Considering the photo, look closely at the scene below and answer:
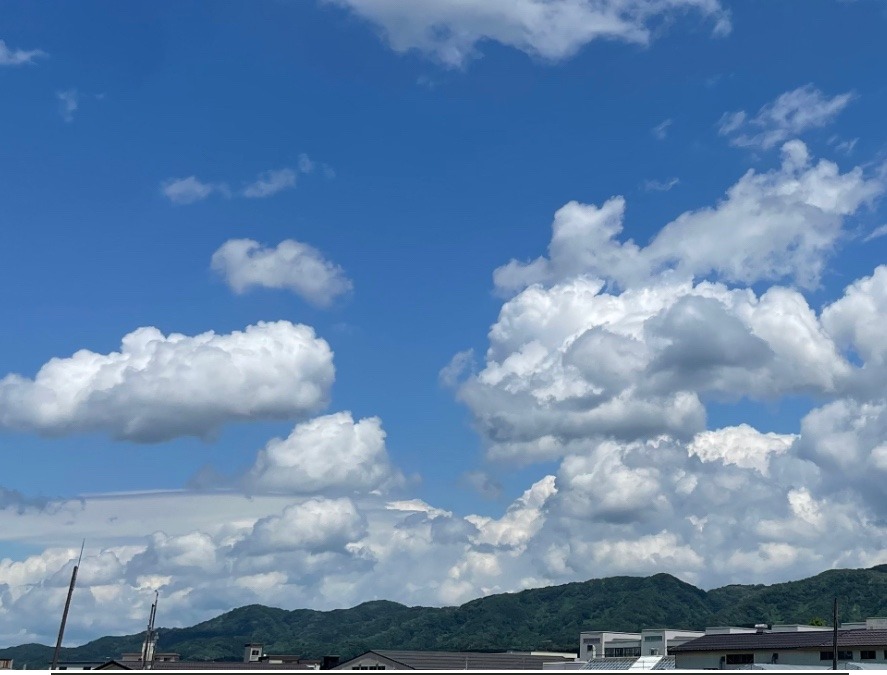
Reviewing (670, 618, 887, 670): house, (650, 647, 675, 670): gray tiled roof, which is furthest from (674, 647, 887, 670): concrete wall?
(650, 647, 675, 670): gray tiled roof

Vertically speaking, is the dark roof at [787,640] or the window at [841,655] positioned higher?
the dark roof at [787,640]

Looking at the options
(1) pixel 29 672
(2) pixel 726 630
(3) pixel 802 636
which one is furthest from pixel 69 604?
(2) pixel 726 630

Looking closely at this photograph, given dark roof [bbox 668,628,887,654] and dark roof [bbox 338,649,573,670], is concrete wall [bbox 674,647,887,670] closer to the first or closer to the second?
dark roof [bbox 668,628,887,654]

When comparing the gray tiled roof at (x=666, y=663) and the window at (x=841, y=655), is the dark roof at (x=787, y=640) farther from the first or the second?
the gray tiled roof at (x=666, y=663)

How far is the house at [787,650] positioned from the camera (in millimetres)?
113938

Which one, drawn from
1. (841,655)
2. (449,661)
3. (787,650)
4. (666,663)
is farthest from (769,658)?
(449,661)

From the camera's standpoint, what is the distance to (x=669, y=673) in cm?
8825

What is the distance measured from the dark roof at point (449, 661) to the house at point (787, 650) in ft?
68.2

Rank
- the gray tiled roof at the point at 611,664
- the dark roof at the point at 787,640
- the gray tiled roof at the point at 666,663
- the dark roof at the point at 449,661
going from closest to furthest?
the dark roof at the point at 787,640
the dark roof at the point at 449,661
the gray tiled roof at the point at 666,663
the gray tiled roof at the point at 611,664

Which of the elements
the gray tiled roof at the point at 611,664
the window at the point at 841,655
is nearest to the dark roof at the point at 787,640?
the window at the point at 841,655

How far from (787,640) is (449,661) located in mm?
40999

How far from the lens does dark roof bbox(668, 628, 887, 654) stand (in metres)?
116

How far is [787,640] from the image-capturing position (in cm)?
12394

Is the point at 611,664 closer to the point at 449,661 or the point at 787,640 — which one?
the point at 787,640
